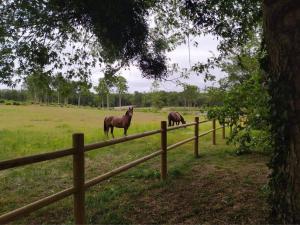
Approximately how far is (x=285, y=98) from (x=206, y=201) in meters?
2.41

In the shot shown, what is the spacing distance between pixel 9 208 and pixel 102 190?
157 cm

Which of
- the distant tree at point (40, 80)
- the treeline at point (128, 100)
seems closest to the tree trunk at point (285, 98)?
the distant tree at point (40, 80)

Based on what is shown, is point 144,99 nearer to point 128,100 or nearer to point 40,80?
point 128,100

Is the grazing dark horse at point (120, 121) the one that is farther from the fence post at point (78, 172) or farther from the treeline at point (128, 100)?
the treeline at point (128, 100)

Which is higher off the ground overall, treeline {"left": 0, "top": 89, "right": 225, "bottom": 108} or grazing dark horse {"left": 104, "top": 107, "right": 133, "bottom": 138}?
treeline {"left": 0, "top": 89, "right": 225, "bottom": 108}

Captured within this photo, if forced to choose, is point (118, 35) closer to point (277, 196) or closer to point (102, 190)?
point (102, 190)

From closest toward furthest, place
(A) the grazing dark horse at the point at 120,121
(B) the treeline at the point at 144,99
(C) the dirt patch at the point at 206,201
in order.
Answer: (C) the dirt patch at the point at 206,201 < (A) the grazing dark horse at the point at 120,121 < (B) the treeline at the point at 144,99

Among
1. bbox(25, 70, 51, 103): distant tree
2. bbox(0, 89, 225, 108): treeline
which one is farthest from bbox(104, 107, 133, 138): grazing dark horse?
bbox(0, 89, 225, 108): treeline

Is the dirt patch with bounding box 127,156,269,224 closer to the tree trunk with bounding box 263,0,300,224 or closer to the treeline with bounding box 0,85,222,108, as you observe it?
the tree trunk with bounding box 263,0,300,224

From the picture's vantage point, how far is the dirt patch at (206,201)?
4820mm

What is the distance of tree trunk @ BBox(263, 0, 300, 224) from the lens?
3611 millimetres

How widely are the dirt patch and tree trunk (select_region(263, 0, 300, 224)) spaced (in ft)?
2.70

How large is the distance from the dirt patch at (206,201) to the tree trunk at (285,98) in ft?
2.70

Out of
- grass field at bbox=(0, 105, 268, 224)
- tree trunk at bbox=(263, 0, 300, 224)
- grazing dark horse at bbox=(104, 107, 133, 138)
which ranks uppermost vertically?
tree trunk at bbox=(263, 0, 300, 224)
